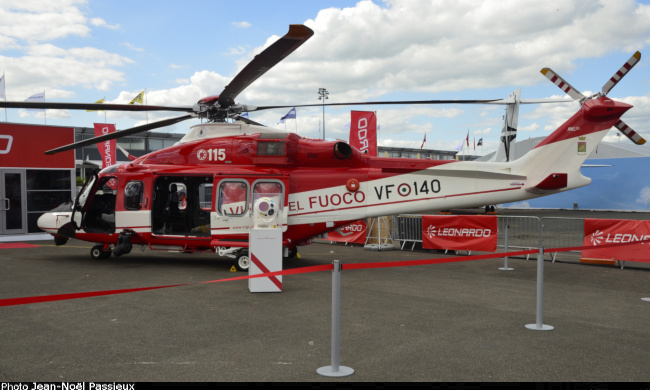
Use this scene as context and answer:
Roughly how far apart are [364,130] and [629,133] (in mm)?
11360

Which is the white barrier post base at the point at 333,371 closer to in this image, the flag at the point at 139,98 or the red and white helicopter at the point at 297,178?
the red and white helicopter at the point at 297,178

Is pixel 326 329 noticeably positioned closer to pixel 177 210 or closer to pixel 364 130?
pixel 177 210

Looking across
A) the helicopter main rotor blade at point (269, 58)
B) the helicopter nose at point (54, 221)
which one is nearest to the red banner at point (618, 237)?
the helicopter main rotor blade at point (269, 58)

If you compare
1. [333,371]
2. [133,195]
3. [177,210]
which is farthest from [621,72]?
[133,195]

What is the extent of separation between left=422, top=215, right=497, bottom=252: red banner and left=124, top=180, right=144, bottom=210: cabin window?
8.14 m

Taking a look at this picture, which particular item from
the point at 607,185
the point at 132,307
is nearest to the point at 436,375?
the point at 132,307

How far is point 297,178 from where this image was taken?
1181cm

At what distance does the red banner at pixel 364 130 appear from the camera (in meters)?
20.7

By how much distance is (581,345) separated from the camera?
5941 millimetres

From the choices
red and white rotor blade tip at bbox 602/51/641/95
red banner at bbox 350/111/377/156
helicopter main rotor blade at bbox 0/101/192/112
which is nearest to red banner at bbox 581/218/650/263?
red and white rotor blade tip at bbox 602/51/641/95

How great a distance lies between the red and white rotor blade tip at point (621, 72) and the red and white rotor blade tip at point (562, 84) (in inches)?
19.8

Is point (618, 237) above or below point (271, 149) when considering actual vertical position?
below

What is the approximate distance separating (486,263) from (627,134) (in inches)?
180

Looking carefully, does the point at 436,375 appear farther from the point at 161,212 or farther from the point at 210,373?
the point at 161,212
